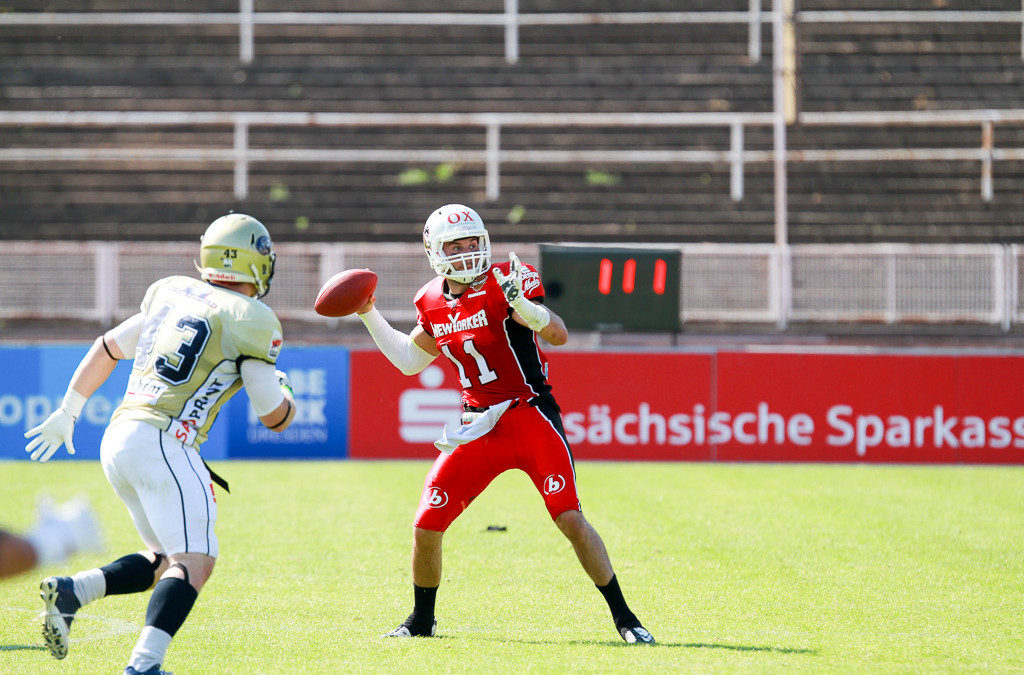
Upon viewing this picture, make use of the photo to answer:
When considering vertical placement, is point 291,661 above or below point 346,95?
below

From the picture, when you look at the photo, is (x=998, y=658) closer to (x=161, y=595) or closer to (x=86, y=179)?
(x=161, y=595)

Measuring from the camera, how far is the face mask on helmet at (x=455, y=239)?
5.77 metres

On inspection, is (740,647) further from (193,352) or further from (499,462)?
(193,352)

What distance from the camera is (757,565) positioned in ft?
25.0

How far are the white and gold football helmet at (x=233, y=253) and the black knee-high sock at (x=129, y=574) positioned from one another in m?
1.18

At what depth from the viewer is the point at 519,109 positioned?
63.4ft

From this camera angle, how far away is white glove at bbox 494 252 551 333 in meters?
5.52

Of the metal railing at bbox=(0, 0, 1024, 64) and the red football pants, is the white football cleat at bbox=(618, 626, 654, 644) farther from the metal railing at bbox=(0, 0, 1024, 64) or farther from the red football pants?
the metal railing at bbox=(0, 0, 1024, 64)

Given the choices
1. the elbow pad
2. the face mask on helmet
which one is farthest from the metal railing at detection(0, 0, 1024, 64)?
the face mask on helmet

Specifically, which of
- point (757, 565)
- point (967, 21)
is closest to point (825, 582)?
point (757, 565)

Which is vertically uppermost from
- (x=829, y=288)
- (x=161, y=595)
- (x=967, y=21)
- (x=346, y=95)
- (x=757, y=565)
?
(x=967, y=21)

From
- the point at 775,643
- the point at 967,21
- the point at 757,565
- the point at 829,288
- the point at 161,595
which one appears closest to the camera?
the point at 161,595

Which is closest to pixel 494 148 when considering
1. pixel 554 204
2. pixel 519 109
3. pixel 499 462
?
pixel 554 204

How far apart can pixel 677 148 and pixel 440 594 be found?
13.2 metres
